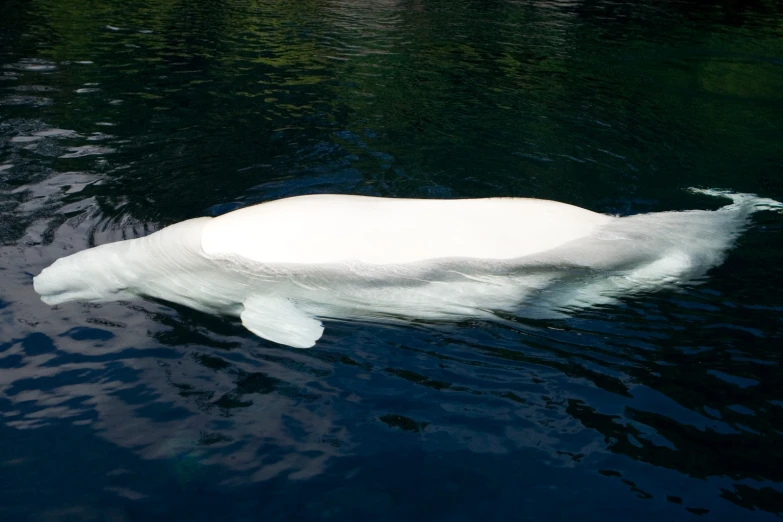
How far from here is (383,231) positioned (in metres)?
7.09

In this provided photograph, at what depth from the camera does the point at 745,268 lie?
8.35m

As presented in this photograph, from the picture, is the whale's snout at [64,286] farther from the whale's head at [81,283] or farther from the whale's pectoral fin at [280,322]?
the whale's pectoral fin at [280,322]

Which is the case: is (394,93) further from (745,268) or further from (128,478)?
(128,478)

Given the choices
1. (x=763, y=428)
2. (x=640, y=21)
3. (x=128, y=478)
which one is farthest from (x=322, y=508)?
(x=640, y=21)

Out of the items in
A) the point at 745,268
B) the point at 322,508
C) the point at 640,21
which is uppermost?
the point at 640,21

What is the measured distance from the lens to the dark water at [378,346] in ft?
16.9

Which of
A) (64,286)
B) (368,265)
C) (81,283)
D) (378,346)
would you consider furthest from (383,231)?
(64,286)

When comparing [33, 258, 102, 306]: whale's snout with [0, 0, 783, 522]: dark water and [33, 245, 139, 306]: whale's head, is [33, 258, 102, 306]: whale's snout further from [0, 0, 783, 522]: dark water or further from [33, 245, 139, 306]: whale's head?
[0, 0, 783, 522]: dark water

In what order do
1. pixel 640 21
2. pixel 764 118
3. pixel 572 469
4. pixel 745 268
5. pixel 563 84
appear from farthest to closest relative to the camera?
pixel 640 21
pixel 563 84
pixel 764 118
pixel 745 268
pixel 572 469

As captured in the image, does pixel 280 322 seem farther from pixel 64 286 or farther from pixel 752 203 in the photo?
pixel 752 203

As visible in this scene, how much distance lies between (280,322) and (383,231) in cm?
130

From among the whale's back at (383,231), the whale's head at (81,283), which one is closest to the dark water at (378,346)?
the whale's head at (81,283)

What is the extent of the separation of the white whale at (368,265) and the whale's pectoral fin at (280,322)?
10 millimetres

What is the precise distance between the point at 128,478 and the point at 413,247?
10.6ft
